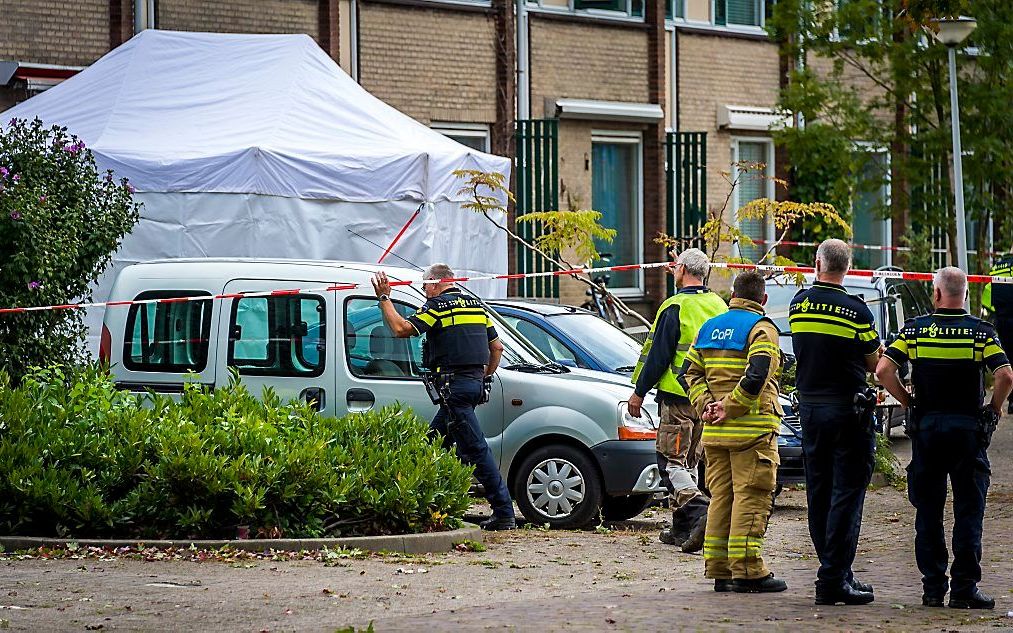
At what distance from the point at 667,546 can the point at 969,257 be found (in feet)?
49.6

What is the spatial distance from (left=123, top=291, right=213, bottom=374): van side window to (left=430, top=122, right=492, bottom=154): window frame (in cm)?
988

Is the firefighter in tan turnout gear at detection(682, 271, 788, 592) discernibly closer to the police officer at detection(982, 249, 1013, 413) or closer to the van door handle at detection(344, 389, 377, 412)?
the van door handle at detection(344, 389, 377, 412)

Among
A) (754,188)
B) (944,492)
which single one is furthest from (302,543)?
(754,188)

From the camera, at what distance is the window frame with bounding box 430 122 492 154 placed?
73.9ft

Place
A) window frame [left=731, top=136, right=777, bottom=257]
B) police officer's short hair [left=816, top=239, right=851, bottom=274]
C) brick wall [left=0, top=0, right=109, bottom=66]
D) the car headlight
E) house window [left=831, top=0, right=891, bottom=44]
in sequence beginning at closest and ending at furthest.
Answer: police officer's short hair [left=816, top=239, right=851, bottom=274], the car headlight, brick wall [left=0, top=0, right=109, bottom=66], house window [left=831, top=0, right=891, bottom=44], window frame [left=731, top=136, right=777, bottom=257]

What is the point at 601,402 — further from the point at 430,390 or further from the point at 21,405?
the point at 21,405

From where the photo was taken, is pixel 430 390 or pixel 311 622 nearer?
pixel 311 622

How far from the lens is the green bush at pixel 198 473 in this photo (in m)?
10.0

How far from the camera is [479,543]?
419 inches

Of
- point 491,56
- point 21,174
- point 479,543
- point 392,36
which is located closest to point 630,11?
point 491,56

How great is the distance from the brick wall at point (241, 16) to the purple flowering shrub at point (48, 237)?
6.63 m

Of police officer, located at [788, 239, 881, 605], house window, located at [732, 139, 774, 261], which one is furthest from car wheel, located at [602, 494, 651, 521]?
house window, located at [732, 139, 774, 261]

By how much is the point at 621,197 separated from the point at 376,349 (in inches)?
519

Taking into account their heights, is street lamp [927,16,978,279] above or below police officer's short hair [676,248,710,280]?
above
